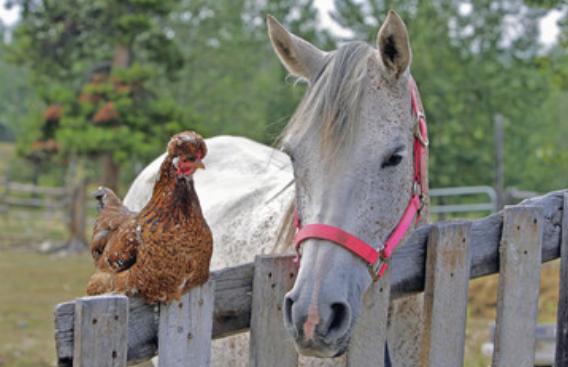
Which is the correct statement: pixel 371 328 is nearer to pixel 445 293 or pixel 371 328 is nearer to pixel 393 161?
pixel 445 293

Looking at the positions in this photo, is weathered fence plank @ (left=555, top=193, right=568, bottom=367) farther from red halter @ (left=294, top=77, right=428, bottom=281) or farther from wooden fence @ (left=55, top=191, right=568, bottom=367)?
red halter @ (left=294, top=77, right=428, bottom=281)

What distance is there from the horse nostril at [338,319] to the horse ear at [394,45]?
0.71m

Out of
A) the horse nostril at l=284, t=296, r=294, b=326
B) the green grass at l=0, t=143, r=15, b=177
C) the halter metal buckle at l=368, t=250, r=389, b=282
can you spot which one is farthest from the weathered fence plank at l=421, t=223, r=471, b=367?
the green grass at l=0, t=143, r=15, b=177

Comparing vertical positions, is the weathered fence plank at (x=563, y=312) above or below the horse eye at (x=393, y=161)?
below

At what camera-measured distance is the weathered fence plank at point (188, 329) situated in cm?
163

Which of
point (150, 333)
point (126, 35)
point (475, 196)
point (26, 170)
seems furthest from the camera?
point (26, 170)

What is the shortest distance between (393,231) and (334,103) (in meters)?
0.39

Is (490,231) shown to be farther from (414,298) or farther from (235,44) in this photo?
(235,44)

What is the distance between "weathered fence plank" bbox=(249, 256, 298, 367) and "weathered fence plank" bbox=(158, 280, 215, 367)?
144mm

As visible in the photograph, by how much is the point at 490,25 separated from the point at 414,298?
56.9ft

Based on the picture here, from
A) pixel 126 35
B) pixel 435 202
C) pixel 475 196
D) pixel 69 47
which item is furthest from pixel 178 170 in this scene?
pixel 475 196

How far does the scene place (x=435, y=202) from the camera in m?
17.8

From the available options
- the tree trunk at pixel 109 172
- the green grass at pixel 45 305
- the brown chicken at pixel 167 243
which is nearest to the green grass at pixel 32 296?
the green grass at pixel 45 305

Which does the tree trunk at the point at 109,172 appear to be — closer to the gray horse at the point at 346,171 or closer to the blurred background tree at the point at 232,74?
the blurred background tree at the point at 232,74
